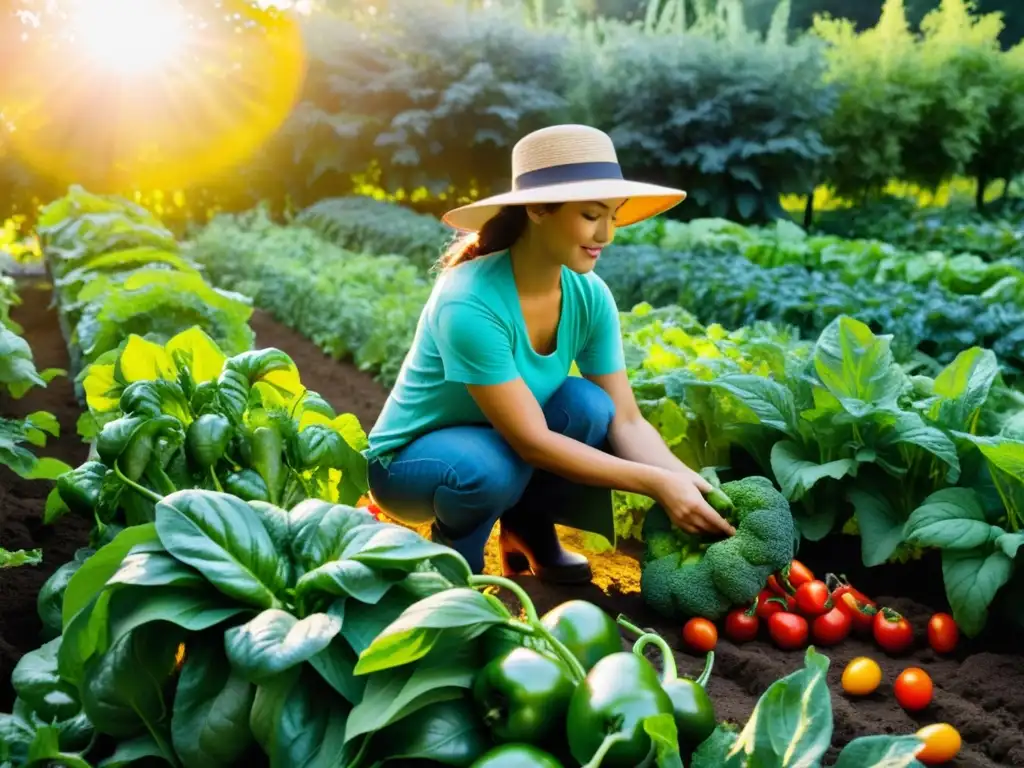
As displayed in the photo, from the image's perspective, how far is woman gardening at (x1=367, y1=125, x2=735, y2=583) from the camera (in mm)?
2717

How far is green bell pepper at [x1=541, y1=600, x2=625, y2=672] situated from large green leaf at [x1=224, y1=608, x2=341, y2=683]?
1.47 ft

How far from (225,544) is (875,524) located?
2.09m

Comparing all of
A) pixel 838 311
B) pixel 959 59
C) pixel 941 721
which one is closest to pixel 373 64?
pixel 959 59

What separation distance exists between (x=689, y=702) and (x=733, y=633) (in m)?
1.19

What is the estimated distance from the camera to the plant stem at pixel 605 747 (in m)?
1.47

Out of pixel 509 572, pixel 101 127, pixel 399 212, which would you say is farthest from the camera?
pixel 101 127

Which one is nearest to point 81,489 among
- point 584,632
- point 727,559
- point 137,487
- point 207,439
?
point 137,487

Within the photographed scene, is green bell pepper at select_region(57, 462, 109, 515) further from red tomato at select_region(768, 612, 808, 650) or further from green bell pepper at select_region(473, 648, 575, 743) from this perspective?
red tomato at select_region(768, 612, 808, 650)

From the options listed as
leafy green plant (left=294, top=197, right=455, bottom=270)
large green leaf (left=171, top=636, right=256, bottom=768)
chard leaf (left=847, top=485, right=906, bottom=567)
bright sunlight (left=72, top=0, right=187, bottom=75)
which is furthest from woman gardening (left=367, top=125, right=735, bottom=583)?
bright sunlight (left=72, top=0, right=187, bottom=75)

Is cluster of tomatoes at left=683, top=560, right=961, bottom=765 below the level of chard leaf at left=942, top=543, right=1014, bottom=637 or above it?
below

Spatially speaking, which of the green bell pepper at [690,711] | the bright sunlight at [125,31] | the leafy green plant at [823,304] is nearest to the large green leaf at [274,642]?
the green bell pepper at [690,711]

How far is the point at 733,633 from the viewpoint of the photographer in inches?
112

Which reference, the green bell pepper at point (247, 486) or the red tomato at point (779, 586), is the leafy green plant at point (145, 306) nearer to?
the green bell pepper at point (247, 486)

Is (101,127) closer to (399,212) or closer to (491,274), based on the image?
(399,212)
